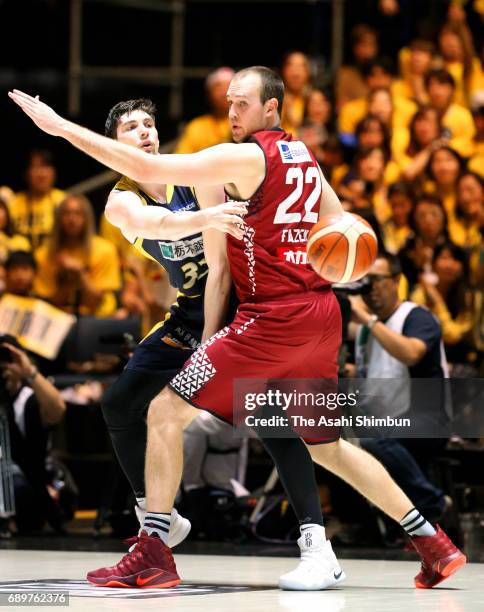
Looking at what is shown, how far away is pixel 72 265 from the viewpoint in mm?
10328

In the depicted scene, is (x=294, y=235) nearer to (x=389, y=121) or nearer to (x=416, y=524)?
(x=416, y=524)

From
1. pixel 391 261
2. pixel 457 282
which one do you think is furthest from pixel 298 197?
pixel 457 282

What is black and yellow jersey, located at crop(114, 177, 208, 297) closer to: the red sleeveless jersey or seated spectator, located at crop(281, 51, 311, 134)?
the red sleeveless jersey

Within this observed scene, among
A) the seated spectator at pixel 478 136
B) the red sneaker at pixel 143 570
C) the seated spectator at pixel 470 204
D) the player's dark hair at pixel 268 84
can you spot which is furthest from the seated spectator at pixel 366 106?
the red sneaker at pixel 143 570

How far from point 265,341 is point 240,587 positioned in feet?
3.40

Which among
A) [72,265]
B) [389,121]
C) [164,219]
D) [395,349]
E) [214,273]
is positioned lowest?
[395,349]

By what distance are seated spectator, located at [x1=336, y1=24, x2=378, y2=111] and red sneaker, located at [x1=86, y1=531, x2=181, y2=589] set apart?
25.3 feet

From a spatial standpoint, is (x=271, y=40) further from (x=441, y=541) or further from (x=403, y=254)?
(x=441, y=541)

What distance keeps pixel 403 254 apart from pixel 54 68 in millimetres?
5639

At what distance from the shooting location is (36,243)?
37.1 feet

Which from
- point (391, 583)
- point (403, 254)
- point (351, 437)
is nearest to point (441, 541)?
point (391, 583)

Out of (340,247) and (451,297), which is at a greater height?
(340,247)

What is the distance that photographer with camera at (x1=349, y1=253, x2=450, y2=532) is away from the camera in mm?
7535

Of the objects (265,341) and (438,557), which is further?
(438,557)
